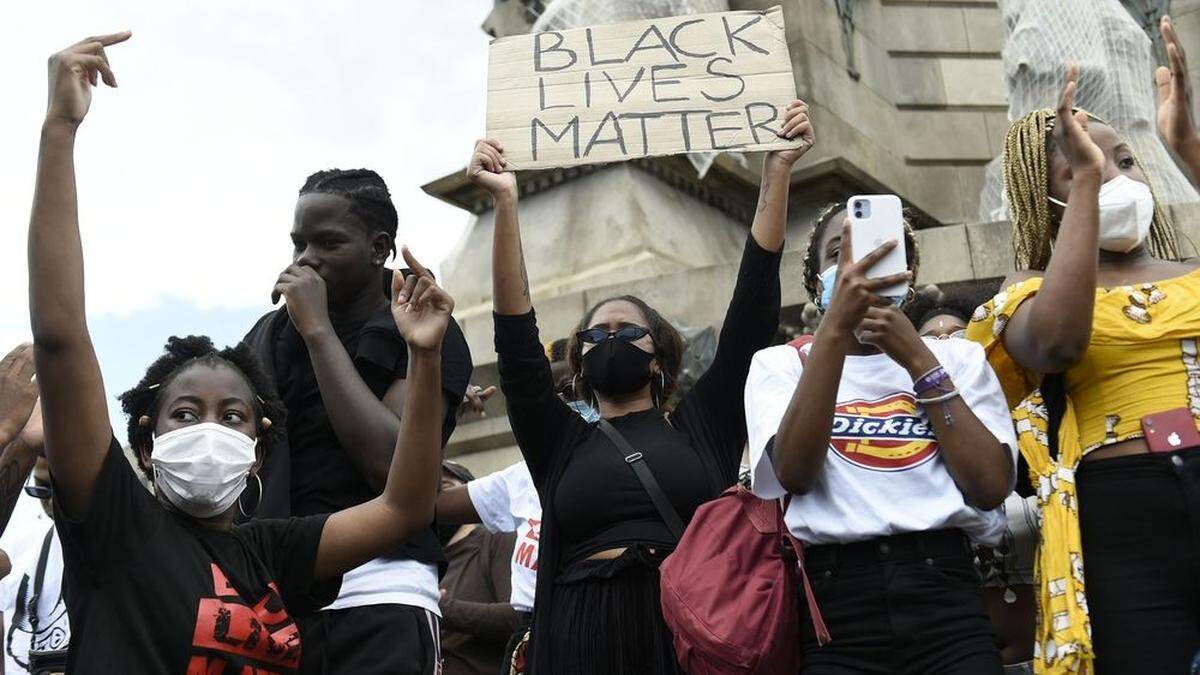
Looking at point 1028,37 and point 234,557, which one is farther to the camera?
point 1028,37

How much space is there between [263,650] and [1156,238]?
2694mm

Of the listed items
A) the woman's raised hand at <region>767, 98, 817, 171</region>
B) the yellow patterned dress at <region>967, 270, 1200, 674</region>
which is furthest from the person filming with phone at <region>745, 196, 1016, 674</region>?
the woman's raised hand at <region>767, 98, 817, 171</region>

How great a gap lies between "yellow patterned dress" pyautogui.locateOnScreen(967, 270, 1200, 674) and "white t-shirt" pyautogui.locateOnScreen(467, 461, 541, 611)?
200 centimetres

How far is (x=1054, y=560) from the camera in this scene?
3.36m

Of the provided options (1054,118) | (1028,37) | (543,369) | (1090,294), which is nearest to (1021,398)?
(1090,294)

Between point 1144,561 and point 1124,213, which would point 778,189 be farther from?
point 1144,561

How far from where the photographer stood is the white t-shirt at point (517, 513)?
200 inches

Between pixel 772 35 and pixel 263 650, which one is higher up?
pixel 772 35

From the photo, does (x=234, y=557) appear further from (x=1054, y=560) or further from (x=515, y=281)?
(x=1054, y=560)

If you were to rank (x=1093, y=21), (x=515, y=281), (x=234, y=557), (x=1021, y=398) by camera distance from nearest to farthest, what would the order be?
(x=234, y=557), (x=1021, y=398), (x=515, y=281), (x=1093, y=21)

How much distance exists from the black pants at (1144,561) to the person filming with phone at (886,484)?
0.81ft

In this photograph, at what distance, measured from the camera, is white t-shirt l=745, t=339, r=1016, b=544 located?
11.4 feet

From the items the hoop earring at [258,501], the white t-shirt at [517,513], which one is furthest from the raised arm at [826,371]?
the white t-shirt at [517,513]

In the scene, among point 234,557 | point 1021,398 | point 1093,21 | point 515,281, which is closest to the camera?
point 234,557
